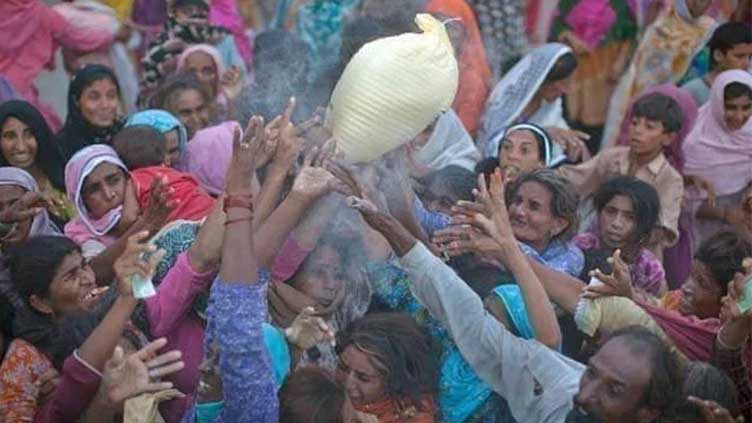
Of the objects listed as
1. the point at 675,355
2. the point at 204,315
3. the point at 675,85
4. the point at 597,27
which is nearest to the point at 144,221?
the point at 204,315

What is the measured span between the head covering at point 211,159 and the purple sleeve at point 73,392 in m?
2.06

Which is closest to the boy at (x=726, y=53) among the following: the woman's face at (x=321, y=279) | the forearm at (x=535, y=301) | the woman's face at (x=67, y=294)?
the woman's face at (x=321, y=279)

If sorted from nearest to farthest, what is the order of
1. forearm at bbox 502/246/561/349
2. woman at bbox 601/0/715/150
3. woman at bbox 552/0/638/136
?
forearm at bbox 502/246/561/349 → woman at bbox 601/0/715/150 → woman at bbox 552/0/638/136

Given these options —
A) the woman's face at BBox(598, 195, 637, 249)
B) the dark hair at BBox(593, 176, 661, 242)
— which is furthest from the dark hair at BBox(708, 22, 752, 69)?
the woman's face at BBox(598, 195, 637, 249)

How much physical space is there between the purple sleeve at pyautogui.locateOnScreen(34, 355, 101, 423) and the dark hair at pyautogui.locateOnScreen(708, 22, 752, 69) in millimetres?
4189

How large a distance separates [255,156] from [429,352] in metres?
0.82

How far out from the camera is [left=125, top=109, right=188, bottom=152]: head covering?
7105 millimetres

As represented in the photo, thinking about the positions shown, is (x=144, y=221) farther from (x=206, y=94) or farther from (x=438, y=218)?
(x=206, y=94)

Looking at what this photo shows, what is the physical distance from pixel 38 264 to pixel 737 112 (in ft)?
11.5

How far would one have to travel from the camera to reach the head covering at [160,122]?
7105mm

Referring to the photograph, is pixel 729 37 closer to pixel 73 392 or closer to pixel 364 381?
pixel 364 381

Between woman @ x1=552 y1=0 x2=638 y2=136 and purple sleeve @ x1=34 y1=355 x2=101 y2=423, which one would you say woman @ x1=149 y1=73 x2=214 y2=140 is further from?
purple sleeve @ x1=34 y1=355 x2=101 y2=423

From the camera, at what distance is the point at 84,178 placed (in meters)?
6.50

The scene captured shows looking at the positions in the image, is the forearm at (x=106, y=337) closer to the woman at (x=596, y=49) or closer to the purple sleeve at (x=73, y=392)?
the purple sleeve at (x=73, y=392)
